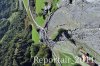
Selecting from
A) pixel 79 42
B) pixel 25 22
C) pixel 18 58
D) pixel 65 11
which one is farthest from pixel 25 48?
pixel 79 42

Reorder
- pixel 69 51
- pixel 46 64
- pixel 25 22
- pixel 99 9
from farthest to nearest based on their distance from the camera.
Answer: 1. pixel 25 22
2. pixel 46 64
3. pixel 69 51
4. pixel 99 9

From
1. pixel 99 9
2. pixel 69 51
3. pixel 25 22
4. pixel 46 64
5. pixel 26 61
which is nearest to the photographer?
pixel 99 9

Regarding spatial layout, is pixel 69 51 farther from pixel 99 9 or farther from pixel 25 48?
pixel 25 48

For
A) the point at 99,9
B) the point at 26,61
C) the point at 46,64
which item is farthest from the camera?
the point at 26,61

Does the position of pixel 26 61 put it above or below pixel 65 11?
below

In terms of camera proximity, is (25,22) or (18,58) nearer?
(18,58)

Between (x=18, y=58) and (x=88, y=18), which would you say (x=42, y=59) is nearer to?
(x=18, y=58)

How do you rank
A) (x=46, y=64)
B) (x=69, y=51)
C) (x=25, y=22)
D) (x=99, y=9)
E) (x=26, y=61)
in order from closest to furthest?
(x=99, y=9)
(x=69, y=51)
(x=46, y=64)
(x=26, y=61)
(x=25, y=22)

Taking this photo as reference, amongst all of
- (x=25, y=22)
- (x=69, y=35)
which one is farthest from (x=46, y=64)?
(x=25, y=22)

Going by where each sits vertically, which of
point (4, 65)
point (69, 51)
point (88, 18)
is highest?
point (88, 18)
